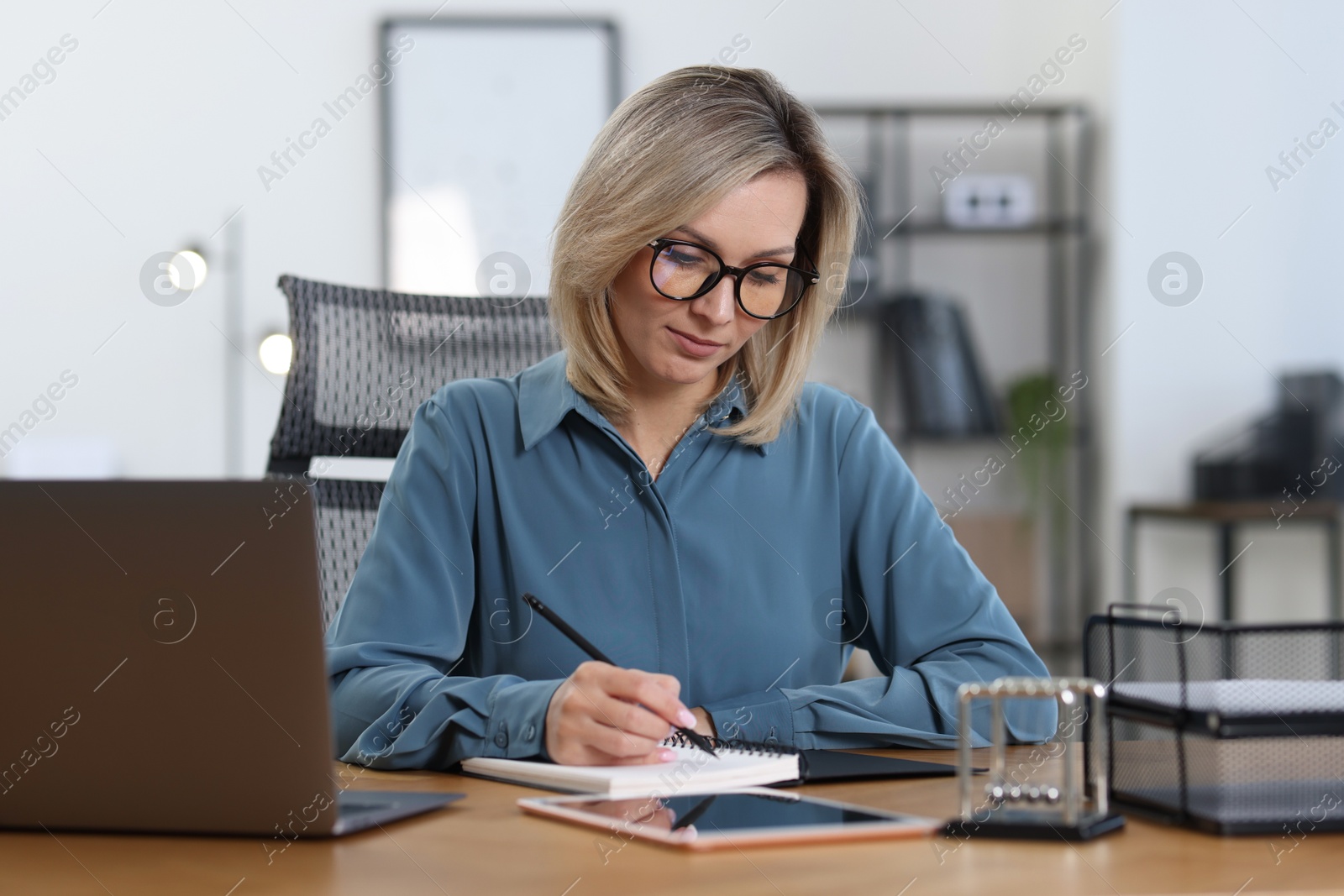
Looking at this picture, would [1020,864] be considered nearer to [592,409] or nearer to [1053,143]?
[592,409]

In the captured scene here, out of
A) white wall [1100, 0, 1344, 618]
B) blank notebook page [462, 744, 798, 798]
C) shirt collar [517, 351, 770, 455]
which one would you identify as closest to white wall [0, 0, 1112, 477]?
white wall [1100, 0, 1344, 618]

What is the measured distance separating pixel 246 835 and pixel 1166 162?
368 centimetres

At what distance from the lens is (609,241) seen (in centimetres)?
127

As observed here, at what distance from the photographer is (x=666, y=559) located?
1.33 metres

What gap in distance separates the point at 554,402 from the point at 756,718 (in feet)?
1.48

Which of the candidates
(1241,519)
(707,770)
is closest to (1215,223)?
(1241,519)

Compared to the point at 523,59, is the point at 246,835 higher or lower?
lower

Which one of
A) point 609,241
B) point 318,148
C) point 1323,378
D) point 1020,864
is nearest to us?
point 1020,864

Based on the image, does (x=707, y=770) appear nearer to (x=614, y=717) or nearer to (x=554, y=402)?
(x=614, y=717)

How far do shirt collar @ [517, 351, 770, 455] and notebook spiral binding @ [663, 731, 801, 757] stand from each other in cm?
45

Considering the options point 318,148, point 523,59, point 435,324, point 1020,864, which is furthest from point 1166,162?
point 1020,864

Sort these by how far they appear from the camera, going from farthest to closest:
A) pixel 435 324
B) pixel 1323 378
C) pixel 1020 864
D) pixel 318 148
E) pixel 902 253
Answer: pixel 902 253
pixel 318 148
pixel 1323 378
pixel 435 324
pixel 1020 864

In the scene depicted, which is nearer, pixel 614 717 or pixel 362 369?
pixel 614 717

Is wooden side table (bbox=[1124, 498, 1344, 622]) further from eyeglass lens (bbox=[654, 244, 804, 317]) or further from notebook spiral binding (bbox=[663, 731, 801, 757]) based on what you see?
notebook spiral binding (bbox=[663, 731, 801, 757])
